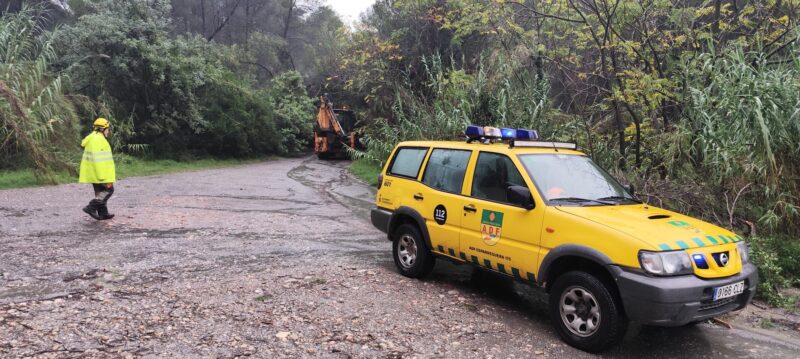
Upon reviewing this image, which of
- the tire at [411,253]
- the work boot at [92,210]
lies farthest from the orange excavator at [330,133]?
the tire at [411,253]

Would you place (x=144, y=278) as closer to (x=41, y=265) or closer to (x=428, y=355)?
(x=41, y=265)

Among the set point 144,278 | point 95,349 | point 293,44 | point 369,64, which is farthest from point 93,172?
point 293,44

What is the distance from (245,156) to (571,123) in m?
19.4

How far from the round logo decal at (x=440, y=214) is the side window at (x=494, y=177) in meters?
0.43

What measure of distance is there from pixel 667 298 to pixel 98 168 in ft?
27.2

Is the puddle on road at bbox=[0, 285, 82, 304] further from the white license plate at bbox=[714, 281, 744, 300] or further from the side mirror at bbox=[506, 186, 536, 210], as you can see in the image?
the white license plate at bbox=[714, 281, 744, 300]

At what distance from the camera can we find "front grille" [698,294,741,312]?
401 centimetres

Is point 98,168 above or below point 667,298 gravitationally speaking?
above

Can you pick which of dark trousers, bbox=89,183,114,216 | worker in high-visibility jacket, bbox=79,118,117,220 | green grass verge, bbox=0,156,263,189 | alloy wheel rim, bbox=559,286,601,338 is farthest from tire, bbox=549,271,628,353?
green grass verge, bbox=0,156,263,189

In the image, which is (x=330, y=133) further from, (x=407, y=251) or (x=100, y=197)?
(x=407, y=251)

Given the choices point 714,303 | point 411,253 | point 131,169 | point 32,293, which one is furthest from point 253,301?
point 131,169

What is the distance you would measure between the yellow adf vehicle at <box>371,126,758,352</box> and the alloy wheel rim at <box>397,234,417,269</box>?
0.01 meters

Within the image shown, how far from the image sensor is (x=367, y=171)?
19.1 m

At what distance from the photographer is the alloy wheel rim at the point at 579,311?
4.27 metres
